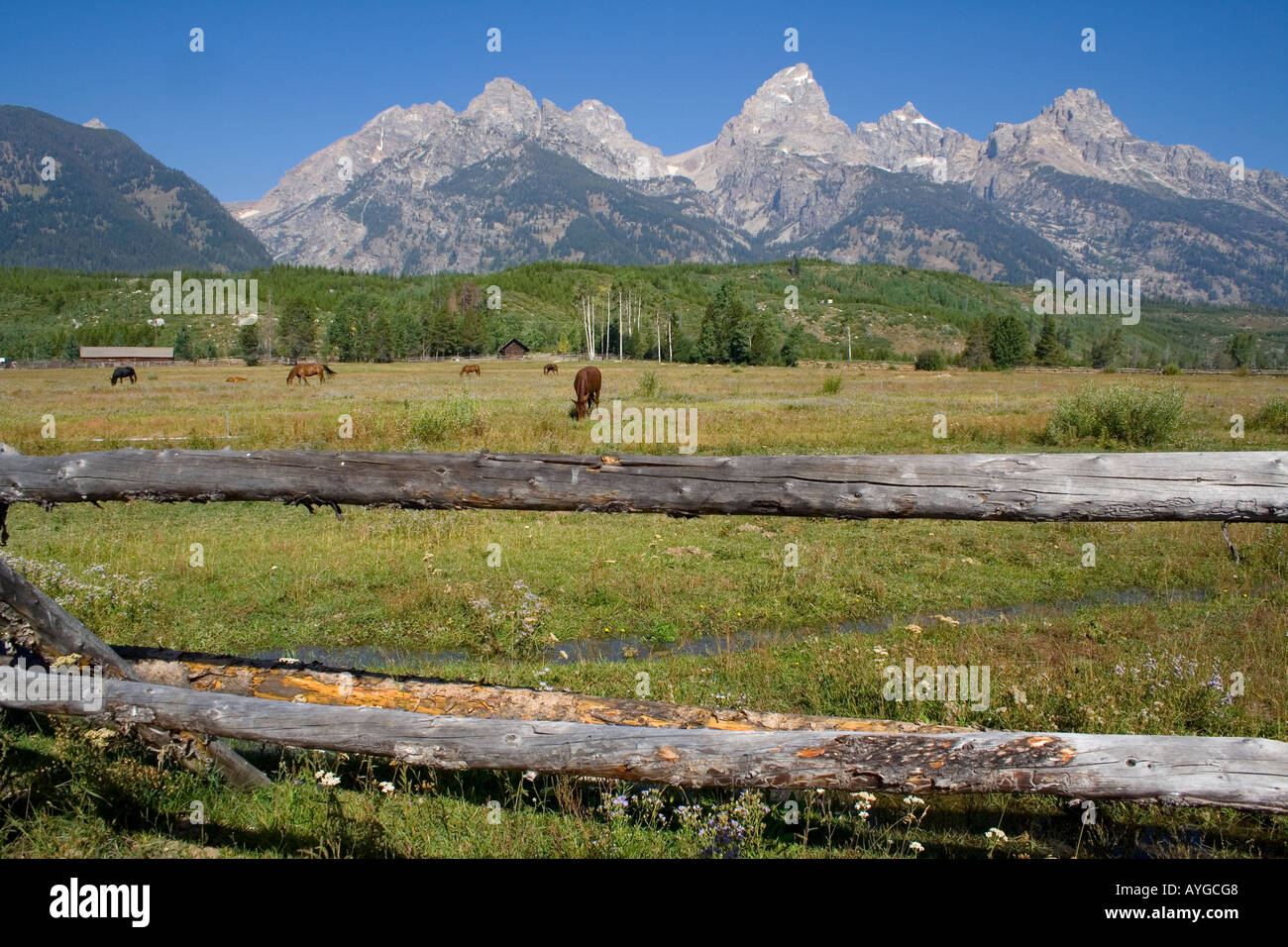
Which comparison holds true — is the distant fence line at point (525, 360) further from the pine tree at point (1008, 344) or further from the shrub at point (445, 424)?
the shrub at point (445, 424)

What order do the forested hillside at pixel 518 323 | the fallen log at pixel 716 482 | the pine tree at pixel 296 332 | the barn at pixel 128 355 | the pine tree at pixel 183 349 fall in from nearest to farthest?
the fallen log at pixel 716 482
the barn at pixel 128 355
the forested hillside at pixel 518 323
the pine tree at pixel 296 332
the pine tree at pixel 183 349

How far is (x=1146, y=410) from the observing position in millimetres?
22219

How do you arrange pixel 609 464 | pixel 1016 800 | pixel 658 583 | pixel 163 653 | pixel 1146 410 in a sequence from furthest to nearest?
pixel 1146 410 → pixel 658 583 → pixel 163 653 → pixel 1016 800 → pixel 609 464

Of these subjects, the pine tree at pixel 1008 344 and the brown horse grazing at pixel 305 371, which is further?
the pine tree at pixel 1008 344

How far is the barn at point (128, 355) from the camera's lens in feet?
343

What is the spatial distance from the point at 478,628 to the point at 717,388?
38346 millimetres

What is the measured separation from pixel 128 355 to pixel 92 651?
5147 inches

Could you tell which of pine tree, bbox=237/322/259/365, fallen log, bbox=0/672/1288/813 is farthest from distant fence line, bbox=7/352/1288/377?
fallen log, bbox=0/672/1288/813

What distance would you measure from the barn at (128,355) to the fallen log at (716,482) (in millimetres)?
117781

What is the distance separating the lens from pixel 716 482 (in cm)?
406

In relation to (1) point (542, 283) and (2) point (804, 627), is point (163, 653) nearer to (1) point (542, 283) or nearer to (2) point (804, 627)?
(2) point (804, 627)

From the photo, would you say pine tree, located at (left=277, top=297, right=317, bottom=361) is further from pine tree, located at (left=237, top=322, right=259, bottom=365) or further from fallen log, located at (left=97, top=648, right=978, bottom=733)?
fallen log, located at (left=97, top=648, right=978, bottom=733)

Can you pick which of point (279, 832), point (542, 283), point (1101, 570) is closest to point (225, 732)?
point (279, 832)

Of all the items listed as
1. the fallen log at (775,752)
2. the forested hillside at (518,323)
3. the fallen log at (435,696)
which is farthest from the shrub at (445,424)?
the forested hillside at (518,323)
